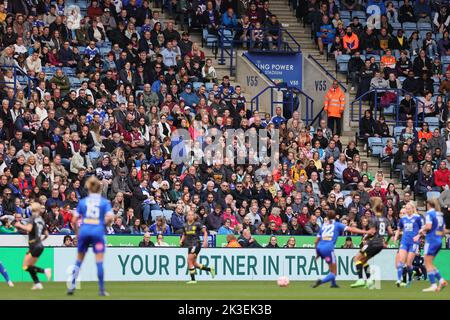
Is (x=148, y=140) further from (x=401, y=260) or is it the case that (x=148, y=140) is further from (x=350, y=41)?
(x=401, y=260)

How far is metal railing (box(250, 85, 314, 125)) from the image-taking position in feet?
139

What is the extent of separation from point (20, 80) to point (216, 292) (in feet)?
41.6

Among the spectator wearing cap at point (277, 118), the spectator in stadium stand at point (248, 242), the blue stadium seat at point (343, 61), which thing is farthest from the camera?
the blue stadium seat at point (343, 61)

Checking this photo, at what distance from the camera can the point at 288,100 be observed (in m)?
43.0

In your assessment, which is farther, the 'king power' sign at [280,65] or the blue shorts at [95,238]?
the 'king power' sign at [280,65]

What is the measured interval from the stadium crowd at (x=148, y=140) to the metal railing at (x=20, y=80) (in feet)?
0.18

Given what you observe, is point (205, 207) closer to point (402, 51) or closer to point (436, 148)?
point (436, 148)

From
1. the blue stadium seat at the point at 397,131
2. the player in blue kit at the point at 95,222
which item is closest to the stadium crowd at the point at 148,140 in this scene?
the blue stadium seat at the point at 397,131

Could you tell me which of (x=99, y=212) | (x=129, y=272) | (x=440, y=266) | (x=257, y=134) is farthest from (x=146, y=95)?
(x=99, y=212)

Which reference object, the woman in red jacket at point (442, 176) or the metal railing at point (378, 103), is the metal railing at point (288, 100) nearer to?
the metal railing at point (378, 103)

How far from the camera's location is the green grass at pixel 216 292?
25.9 m

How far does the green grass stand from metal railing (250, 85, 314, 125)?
11.1m

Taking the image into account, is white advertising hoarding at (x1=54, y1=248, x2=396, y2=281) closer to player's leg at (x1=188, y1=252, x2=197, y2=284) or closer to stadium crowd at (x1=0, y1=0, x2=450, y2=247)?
stadium crowd at (x1=0, y1=0, x2=450, y2=247)

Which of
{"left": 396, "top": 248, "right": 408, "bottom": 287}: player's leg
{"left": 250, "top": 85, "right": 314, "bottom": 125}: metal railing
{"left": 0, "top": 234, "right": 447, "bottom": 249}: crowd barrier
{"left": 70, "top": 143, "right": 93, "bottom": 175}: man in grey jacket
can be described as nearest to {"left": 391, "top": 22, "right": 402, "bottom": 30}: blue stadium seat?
{"left": 250, "top": 85, "right": 314, "bottom": 125}: metal railing
